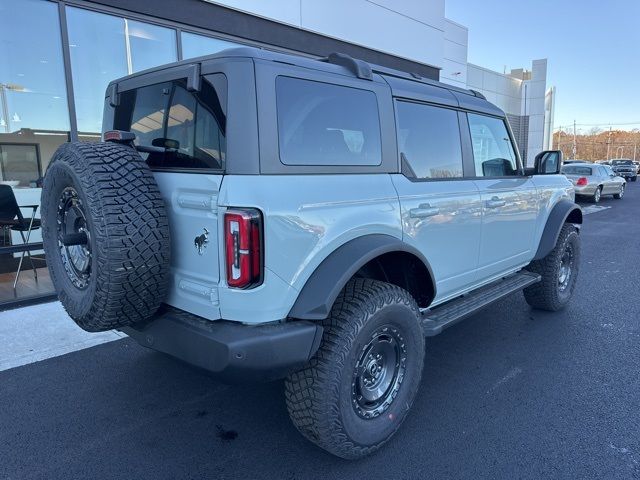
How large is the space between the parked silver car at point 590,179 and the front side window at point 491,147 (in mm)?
14010

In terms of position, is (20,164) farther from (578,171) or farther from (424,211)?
(578,171)

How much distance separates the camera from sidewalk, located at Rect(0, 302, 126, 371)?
12.7 ft

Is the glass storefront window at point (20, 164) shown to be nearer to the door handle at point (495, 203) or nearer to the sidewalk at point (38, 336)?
the sidewalk at point (38, 336)

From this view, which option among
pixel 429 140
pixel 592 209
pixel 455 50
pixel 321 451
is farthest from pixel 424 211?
pixel 455 50

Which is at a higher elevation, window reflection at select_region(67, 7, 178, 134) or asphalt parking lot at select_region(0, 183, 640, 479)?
window reflection at select_region(67, 7, 178, 134)

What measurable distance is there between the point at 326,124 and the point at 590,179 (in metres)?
17.2

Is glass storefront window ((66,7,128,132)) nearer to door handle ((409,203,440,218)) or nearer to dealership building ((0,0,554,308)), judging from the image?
dealership building ((0,0,554,308))

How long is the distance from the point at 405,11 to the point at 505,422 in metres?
9.91

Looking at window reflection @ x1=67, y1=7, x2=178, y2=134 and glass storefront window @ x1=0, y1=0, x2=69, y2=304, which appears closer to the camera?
glass storefront window @ x1=0, y1=0, x2=69, y2=304

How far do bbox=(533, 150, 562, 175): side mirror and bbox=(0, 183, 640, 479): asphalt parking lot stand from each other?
1.55 meters

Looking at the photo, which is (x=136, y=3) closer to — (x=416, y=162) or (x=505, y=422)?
(x=416, y=162)

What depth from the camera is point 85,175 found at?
218 centimetres

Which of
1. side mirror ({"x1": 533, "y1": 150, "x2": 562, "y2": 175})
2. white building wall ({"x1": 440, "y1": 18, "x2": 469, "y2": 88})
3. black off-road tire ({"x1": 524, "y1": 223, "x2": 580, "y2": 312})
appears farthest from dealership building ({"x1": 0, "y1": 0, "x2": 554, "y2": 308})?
white building wall ({"x1": 440, "y1": 18, "x2": 469, "y2": 88})

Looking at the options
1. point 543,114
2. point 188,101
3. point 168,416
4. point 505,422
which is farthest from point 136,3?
point 543,114
